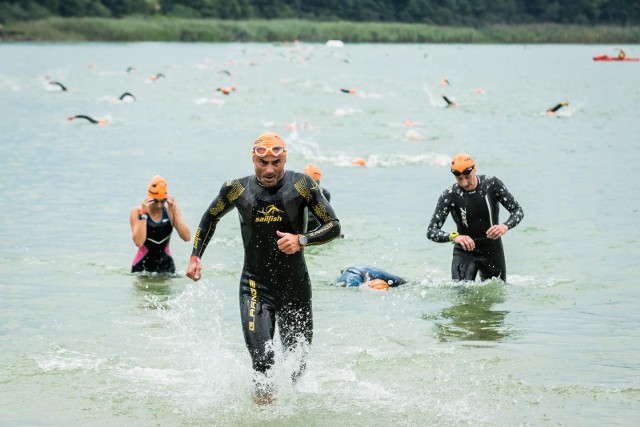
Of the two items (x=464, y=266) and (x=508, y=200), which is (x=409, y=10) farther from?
(x=508, y=200)

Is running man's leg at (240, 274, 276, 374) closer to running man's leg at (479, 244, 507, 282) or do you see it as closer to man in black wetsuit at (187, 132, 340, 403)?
man in black wetsuit at (187, 132, 340, 403)

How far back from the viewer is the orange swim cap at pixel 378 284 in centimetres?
1251

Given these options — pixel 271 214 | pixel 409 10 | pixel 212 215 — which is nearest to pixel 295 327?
pixel 271 214

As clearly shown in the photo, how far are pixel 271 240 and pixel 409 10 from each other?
126377mm

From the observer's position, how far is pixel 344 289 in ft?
41.5

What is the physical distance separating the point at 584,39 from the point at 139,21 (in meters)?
46.5

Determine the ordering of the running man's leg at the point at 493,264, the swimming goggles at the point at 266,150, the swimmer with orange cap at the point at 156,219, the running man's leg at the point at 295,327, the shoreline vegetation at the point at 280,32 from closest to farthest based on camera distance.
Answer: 1. the swimming goggles at the point at 266,150
2. the running man's leg at the point at 295,327
3. the running man's leg at the point at 493,264
4. the swimmer with orange cap at the point at 156,219
5. the shoreline vegetation at the point at 280,32

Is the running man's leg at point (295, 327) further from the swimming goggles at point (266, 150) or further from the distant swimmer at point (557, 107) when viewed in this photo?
the distant swimmer at point (557, 107)

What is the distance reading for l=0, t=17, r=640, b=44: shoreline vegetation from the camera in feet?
329

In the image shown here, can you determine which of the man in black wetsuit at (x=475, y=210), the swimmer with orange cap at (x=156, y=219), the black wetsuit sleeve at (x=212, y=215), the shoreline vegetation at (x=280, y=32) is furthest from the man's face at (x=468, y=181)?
A: the shoreline vegetation at (x=280, y=32)

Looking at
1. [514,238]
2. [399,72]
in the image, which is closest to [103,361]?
[514,238]

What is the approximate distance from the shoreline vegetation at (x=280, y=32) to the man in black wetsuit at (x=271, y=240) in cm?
9520

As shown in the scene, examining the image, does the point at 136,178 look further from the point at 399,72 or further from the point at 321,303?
the point at 399,72

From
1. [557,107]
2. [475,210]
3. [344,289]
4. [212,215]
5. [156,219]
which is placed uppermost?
[212,215]
